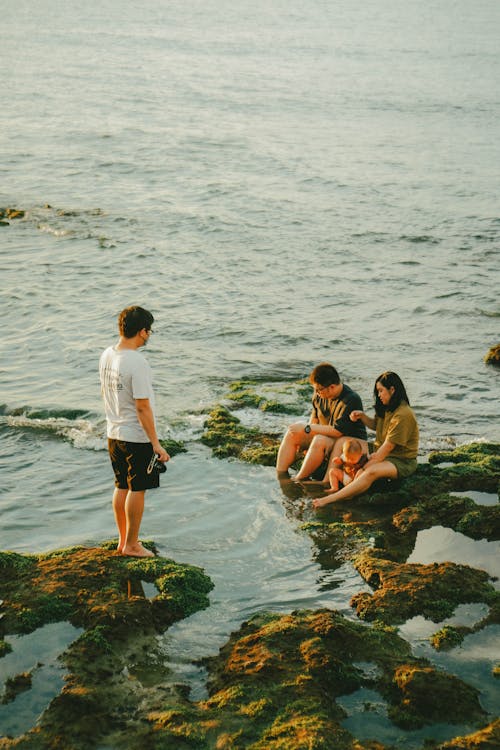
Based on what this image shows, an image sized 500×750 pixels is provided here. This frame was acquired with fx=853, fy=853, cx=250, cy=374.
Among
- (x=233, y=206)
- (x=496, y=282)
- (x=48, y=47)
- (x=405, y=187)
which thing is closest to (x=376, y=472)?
(x=496, y=282)

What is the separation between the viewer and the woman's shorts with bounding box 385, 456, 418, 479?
8922 millimetres

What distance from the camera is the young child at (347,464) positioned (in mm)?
8930

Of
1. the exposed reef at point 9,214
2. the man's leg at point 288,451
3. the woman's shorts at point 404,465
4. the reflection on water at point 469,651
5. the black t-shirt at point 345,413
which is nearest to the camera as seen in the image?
the reflection on water at point 469,651

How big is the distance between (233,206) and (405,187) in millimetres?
5662

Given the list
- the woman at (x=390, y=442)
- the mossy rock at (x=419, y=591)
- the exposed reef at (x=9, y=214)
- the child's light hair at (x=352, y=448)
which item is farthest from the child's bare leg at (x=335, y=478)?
the exposed reef at (x=9, y=214)

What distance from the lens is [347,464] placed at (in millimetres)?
9000

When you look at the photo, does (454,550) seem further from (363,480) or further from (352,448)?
(352,448)

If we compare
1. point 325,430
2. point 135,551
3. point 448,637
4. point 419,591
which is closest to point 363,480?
point 325,430

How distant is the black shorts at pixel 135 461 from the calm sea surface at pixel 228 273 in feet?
3.14

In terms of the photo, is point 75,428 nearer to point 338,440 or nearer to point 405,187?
point 338,440

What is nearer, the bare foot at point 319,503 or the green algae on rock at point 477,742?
Result: the green algae on rock at point 477,742

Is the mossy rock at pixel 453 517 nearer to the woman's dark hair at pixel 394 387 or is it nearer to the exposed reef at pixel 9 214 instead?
the woman's dark hair at pixel 394 387

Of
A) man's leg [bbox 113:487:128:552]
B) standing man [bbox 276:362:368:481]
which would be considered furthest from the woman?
man's leg [bbox 113:487:128:552]

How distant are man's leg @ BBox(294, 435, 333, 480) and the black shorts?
254 centimetres
